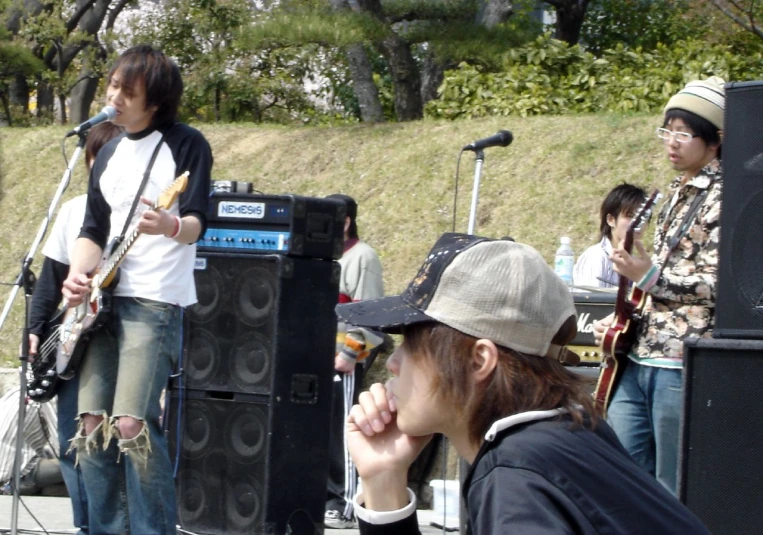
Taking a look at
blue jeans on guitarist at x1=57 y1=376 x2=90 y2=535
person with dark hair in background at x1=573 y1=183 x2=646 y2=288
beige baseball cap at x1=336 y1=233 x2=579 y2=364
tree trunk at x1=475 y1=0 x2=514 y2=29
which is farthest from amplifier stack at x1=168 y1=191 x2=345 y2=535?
tree trunk at x1=475 y1=0 x2=514 y2=29

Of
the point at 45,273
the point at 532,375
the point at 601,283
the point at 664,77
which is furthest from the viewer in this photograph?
the point at 664,77

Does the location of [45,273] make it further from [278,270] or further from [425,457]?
[425,457]

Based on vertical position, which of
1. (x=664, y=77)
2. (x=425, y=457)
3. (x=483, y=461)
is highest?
(x=664, y=77)

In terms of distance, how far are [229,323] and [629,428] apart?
1957 millimetres

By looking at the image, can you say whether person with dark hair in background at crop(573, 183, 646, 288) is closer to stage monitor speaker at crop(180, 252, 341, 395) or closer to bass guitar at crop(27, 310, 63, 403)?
stage monitor speaker at crop(180, 252, 341, 395)

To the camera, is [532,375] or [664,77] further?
[664,77]

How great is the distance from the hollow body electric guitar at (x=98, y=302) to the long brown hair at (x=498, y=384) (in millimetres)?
2183

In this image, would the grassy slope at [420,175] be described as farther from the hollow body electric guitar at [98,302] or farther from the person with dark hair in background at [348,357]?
the hollow body electric guitar at [98,302]

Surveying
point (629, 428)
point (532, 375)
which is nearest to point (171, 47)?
point (629, 428)

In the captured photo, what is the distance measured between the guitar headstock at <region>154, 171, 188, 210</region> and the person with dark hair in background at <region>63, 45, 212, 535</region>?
0.30 feet

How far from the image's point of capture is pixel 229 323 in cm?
510

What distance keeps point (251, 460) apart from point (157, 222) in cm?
161

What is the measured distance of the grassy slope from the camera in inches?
322

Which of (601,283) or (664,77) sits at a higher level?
(664,77)
